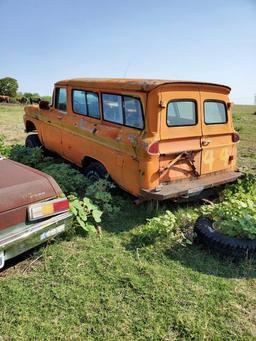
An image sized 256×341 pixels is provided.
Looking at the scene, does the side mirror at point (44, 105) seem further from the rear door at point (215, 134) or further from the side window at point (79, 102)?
the rear door at point (215, 134)

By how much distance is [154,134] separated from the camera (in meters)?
4.45

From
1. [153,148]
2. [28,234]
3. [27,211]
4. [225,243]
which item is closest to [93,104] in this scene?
[153,148]

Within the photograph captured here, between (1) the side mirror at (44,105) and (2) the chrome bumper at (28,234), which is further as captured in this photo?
(1) the side mirror at (44,105)

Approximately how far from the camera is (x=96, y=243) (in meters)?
4.16

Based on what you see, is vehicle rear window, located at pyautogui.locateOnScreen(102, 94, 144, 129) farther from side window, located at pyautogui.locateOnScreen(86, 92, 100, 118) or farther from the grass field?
the grass field

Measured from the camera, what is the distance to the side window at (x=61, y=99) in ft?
20.8

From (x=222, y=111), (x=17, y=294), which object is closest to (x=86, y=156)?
(x=222, y=111)

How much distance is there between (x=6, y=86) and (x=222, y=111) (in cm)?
3259

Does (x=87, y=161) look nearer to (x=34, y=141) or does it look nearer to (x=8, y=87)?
(x=34, y=141)

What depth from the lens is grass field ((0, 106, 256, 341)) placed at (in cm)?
278

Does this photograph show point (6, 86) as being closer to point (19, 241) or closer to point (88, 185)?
point (88, 185)

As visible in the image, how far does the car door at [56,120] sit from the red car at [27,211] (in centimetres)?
279

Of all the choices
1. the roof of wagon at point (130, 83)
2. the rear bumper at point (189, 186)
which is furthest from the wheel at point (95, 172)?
the roof of wagon at point (130, 83)

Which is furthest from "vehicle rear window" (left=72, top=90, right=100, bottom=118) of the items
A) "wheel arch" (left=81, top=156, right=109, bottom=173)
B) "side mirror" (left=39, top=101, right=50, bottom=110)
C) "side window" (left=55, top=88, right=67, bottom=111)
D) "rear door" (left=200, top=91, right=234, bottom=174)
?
"rear door" (left=200, top=91, right=234, bottom=174)
